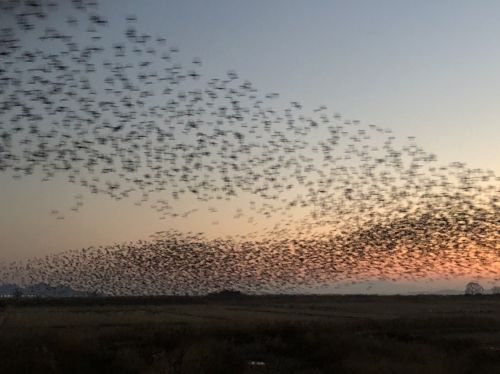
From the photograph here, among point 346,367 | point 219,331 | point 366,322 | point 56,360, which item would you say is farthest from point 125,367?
point 366,322

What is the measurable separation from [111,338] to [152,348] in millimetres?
6855

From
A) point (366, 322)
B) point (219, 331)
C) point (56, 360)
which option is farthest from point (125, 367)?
point (366, 322)

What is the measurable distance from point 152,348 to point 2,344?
24.6 feet

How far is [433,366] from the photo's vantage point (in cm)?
2373

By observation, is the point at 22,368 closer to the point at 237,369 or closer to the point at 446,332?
the point at 237,369

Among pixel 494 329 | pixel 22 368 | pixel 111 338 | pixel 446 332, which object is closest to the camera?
pixel 22 368

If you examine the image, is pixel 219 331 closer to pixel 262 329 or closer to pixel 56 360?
pixel 262 329

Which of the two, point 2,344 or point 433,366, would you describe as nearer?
point 433,366

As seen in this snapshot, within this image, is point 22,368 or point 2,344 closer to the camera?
point 22,368

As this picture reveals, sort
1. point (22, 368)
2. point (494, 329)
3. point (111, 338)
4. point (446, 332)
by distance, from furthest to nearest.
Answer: point (494, 329)
point (446, 332)
point (111, 338)
point (22, 368)

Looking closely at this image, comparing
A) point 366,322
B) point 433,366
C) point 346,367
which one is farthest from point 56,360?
point 366,322

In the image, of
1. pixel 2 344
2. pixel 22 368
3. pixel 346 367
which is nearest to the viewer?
pixel 22 368

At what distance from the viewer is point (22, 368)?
2352 centimetres

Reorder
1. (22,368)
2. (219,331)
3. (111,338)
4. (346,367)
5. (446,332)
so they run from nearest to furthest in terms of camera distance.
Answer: (22,368)
(346,367)
(111,338)
(219,331)
(446,332)
